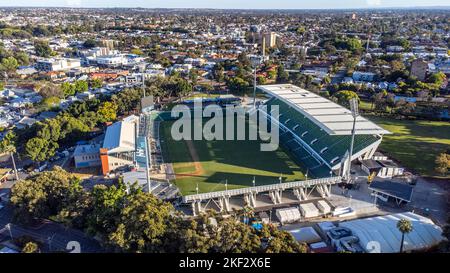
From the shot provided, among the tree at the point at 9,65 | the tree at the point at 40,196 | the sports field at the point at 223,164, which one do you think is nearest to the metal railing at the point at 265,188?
the sports field at the point at 223,164

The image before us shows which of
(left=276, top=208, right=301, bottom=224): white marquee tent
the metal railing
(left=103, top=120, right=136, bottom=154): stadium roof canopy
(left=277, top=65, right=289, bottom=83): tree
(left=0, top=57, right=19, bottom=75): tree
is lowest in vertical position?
(left=276, top=208, right=301, bottom=224): white marquee tent

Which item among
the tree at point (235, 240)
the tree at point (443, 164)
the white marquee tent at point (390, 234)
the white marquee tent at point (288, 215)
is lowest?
the white marquee tent at point (288, 215)

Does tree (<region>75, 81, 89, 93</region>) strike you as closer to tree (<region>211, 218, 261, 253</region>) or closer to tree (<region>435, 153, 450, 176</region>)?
tree (<region>211, 218, 261, 253</region>)

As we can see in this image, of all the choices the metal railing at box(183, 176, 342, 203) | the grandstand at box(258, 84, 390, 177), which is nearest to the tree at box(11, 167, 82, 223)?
the metal railing at box(183, 176, 342, 203)

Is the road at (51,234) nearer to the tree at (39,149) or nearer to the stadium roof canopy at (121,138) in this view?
the tree at (39,149)

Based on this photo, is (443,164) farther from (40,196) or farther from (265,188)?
(40,196)
